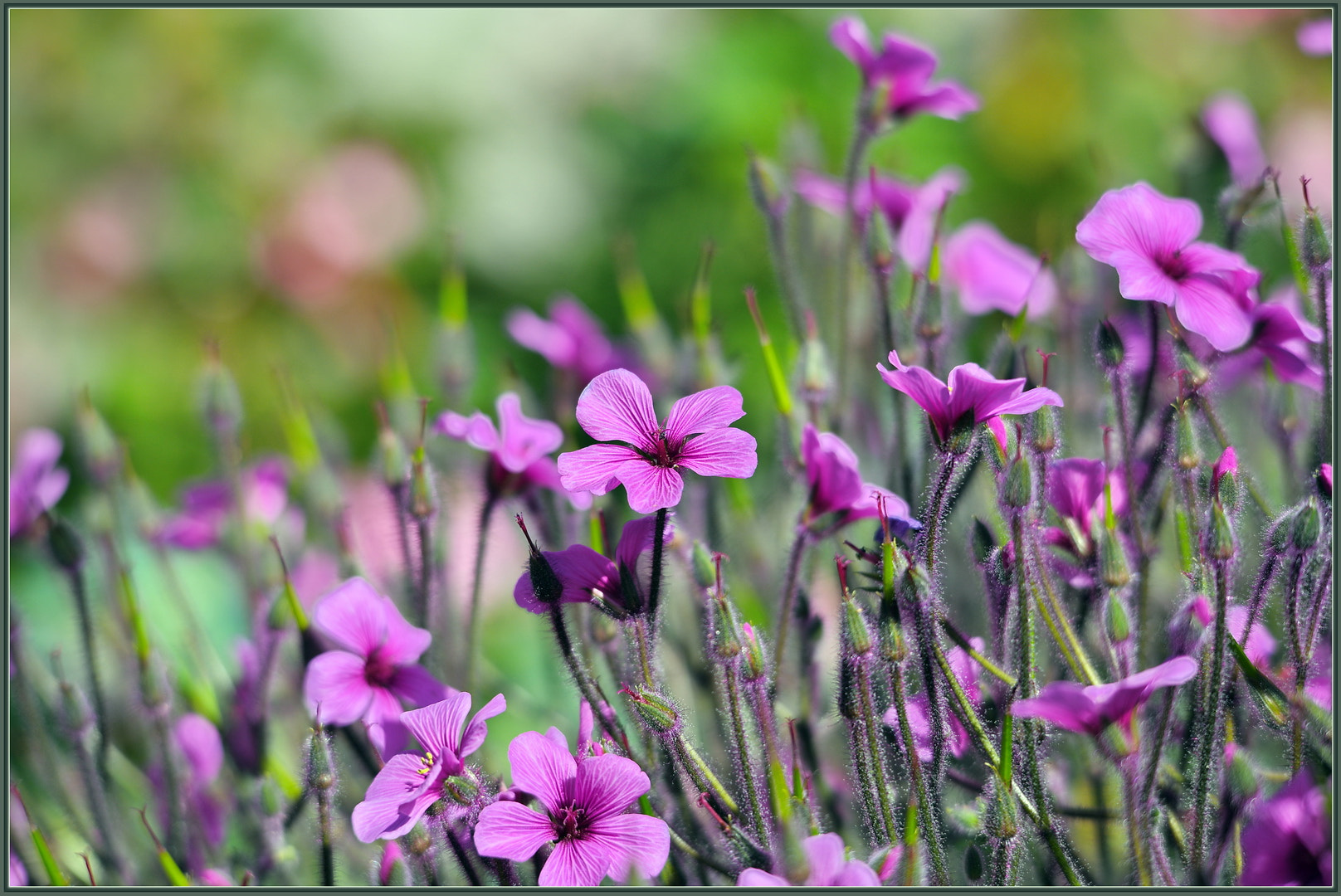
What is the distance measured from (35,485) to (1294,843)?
69 cm

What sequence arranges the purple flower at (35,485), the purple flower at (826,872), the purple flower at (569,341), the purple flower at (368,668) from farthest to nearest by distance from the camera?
1. the purple flower at (569,341)
2. the purple flower at (35,485)
3. the purple flower at (368,668)
4. the purple flower at (826,872)

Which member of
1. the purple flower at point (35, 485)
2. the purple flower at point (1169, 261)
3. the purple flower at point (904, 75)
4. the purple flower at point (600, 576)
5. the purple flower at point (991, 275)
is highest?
the purple flower at point (904, 75)

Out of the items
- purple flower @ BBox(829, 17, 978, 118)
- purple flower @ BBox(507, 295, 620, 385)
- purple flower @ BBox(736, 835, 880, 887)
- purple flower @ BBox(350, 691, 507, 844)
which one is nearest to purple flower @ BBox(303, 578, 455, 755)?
purple flower @ BBox(350, 691, 507, 844)

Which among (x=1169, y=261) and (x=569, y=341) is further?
(x=569, y=341)

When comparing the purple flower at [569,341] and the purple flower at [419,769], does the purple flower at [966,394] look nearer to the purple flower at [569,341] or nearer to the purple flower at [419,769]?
the purple flower at [419,769]

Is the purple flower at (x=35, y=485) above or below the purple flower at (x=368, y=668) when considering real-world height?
above

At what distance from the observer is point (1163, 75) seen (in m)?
2.12

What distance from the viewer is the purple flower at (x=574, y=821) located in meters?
0.40

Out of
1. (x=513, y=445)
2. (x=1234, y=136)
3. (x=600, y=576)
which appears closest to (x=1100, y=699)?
(x=600, y=576)

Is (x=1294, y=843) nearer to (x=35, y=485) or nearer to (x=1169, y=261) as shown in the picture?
(x=1169, y=261)

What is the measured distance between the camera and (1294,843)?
0.38 meters

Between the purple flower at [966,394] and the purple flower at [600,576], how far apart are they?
0.12 m

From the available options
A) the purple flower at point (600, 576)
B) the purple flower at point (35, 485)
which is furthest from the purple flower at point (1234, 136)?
the purple flower at point (35, 485)

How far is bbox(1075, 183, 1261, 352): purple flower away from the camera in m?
0.46
